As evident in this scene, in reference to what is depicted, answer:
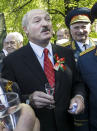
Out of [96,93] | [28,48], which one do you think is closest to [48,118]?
[96,93]

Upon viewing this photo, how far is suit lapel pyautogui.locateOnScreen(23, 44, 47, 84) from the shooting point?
2490 mm

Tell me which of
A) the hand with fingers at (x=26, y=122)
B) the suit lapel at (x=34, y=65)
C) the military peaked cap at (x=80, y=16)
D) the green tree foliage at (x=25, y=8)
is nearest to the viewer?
the hand with fingers at (x=26, y=122)

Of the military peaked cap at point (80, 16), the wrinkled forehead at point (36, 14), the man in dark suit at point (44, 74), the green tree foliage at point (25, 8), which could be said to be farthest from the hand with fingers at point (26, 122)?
the green tree foliage at point (25, 8)

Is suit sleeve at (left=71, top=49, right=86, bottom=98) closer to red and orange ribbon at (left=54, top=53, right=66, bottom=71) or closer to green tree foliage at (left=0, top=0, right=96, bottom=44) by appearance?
Result: red and orange ribbon at (left=54, top=53, right=66, bottom=71)

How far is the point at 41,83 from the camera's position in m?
2.48

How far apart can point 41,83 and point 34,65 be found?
212 millimetres

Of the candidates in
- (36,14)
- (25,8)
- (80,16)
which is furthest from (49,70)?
(25,8)

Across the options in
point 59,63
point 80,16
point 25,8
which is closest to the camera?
point 59,63

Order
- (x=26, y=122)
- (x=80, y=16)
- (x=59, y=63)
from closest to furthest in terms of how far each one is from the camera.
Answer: (x=26, y=122), (x=59, y=63), (x=80, y=16)

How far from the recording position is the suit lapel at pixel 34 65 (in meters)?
2.49

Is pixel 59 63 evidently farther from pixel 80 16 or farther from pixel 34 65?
pixel 80 16

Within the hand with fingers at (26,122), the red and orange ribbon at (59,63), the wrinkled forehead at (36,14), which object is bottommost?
the hand with fingers at (26,122)

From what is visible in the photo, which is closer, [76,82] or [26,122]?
[26,122]

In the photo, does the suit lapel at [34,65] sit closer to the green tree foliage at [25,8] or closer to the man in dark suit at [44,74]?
the man in dark suit at [44,74]
